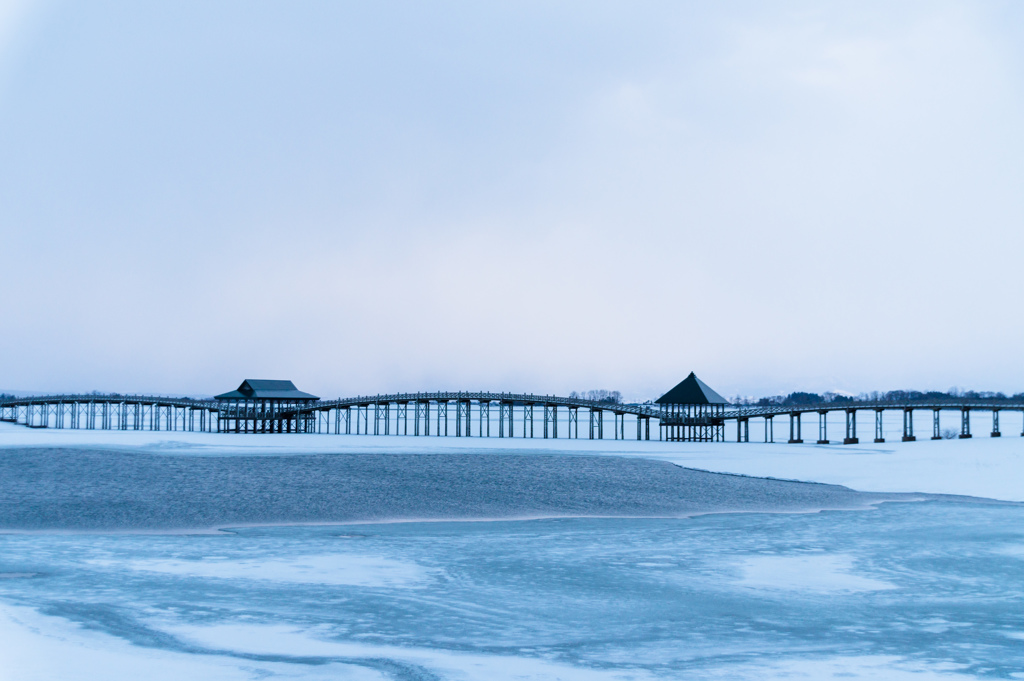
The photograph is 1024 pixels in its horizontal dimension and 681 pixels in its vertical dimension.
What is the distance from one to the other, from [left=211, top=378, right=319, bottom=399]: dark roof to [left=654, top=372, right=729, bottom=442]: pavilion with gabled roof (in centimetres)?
3884

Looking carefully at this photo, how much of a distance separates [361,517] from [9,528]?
765 cm

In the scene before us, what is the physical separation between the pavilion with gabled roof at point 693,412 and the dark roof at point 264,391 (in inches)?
1529

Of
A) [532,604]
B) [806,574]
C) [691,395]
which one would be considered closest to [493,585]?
[532,604]

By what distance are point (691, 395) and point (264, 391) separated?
44.9 metres

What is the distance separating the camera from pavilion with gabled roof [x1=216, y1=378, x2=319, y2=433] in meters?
90.9

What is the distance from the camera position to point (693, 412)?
265 feet

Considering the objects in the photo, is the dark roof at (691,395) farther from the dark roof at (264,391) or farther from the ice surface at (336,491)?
the ice surface at (336,491)

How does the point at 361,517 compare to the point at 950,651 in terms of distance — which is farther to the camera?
the point at 361,517

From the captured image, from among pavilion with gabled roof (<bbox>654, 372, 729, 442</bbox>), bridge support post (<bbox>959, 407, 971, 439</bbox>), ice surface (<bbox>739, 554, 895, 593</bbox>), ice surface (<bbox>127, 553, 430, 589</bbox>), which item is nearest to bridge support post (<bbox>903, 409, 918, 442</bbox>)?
bridge support post (<bbox>959, 407, 971, 439</bbox>)

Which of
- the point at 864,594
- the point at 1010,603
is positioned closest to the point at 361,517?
the point at 864,594

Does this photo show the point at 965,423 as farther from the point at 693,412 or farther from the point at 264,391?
the point at 264,391

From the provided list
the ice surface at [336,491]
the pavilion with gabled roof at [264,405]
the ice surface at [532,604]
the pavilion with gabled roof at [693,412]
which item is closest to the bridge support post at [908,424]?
the pavilion with gabled roof at [693,412]

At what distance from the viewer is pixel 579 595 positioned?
39.9 feet

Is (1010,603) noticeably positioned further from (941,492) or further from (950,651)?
(941,492)
